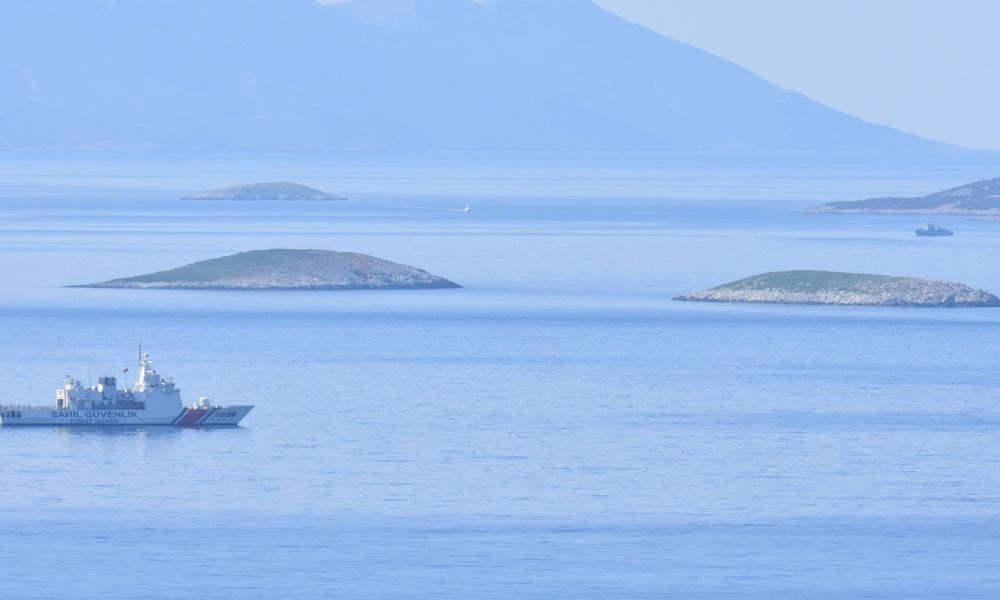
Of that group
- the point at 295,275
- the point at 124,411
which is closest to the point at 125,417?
the point at 124,411

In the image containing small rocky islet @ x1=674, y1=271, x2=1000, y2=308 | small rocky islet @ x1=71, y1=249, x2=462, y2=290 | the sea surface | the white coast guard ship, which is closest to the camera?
the sea surface

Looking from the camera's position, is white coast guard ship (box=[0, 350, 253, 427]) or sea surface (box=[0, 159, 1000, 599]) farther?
white coast guard ship (box=[0, 350, 253, 427])

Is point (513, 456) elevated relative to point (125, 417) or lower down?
lower down

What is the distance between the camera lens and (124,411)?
7794 cm

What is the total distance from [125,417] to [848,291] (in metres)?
65.0

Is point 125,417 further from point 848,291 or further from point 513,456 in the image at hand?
point 848,291

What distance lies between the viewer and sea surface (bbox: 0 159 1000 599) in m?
53.5

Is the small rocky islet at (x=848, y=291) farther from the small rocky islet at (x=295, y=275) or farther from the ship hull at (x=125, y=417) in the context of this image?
the ship hull at (x=125, y=417)

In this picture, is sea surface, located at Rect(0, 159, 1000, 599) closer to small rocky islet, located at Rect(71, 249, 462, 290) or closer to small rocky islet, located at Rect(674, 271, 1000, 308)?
small rocky islet, located at Rect(674, 271, 1000, 308)

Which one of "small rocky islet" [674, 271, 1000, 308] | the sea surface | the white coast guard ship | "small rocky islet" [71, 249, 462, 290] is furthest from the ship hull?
"small rocky islet" [71, 249, 462, 290]

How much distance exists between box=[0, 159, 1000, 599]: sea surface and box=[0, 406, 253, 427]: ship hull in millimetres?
576

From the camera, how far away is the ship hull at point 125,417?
7738 centimetres

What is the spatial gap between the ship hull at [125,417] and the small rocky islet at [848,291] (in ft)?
203

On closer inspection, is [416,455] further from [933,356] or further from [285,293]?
[285,293]
